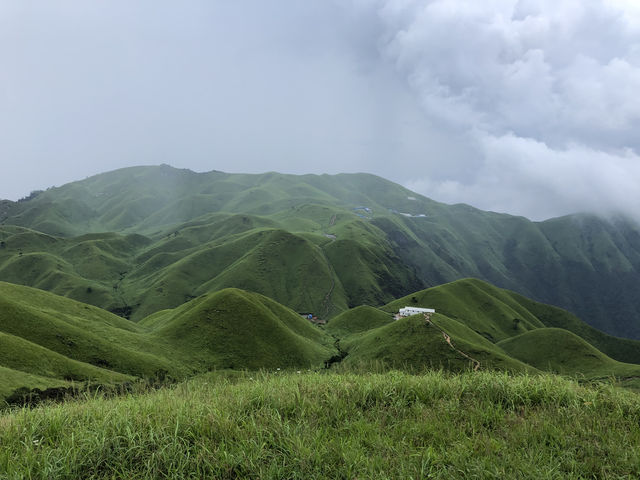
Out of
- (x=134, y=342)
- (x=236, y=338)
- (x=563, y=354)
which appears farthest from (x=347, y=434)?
(x=563, y=354)

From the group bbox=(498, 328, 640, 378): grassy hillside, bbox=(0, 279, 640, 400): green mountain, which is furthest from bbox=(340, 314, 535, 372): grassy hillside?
bbox=(498, 328, 640, 378): grassy hillside

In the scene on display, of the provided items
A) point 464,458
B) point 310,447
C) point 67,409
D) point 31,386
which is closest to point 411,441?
point 464,458

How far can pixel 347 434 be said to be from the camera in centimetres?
670

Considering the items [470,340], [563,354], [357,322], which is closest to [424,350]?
[470,340]

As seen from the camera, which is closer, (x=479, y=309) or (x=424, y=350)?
(x=424, y=350)

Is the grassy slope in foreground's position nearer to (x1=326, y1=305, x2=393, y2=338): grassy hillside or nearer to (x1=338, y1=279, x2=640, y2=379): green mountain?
(x1=338, y1=279, x2=640, y2=379): green mountain

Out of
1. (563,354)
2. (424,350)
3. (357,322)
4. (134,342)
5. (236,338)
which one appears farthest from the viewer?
(357,322)

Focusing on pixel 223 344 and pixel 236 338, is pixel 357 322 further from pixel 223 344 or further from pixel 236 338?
pixel 223 344

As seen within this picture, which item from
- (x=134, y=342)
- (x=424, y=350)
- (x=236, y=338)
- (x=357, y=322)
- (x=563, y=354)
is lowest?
(x=563, y=354)

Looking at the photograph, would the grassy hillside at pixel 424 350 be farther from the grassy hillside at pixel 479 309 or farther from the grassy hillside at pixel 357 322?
the grassy hillside at pixel 479 309

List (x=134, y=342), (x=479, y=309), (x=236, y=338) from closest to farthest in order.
Answer: (x=134, y=342)
(x=236, y=338)
(x=479, y=309)

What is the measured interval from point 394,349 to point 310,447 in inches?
3240

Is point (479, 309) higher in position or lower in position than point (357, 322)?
higher

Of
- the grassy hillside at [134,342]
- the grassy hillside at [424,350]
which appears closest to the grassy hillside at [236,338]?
the grassy hillside at [134,342]
